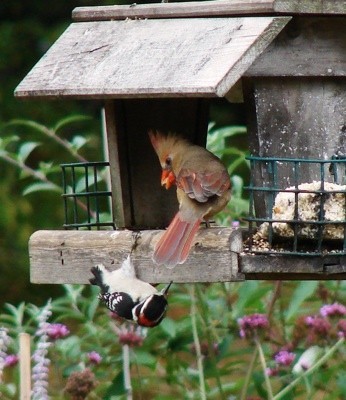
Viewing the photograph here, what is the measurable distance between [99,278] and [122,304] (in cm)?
11

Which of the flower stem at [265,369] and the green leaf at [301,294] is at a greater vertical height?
the green leaf at [301,294]

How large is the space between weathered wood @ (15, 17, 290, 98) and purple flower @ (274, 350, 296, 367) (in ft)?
3.91

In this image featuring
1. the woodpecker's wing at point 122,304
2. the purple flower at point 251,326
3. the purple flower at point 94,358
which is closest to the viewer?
the woodpecker's wing at point 122,304

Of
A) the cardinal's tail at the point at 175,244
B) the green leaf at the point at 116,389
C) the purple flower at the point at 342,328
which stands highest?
the cardinal's tail at the point at 175,244

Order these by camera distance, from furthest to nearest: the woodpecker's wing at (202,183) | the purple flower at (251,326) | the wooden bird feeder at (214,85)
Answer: the purple flower at (251,326)
the woodpecker's wing at (202,183)
the wooden bird feeder at (214,85)

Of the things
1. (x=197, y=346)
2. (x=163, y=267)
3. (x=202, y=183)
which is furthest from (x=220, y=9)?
(x=197, y=346)

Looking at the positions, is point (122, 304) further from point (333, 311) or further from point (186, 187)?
point (333, 311)

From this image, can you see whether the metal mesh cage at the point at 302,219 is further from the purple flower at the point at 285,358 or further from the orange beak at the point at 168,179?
the purple flower at the point at 285,358

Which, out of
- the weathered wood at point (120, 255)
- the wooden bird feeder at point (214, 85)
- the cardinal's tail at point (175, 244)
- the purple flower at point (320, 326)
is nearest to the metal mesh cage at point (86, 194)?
the wooden bird feeder at point (214, 85)

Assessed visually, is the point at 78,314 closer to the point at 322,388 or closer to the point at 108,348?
the point at 108,348

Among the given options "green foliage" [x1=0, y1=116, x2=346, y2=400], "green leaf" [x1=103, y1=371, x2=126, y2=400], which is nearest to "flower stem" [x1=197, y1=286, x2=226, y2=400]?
"green foliage" [x1=0, y1=116, x2=346, y2=400]

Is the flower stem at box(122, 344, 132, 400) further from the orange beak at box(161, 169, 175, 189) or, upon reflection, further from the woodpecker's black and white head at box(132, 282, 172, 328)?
the orange beak at box(161, 169, 175, 189)

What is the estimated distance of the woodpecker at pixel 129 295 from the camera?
375 cm

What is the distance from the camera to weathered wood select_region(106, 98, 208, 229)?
14.0ft
